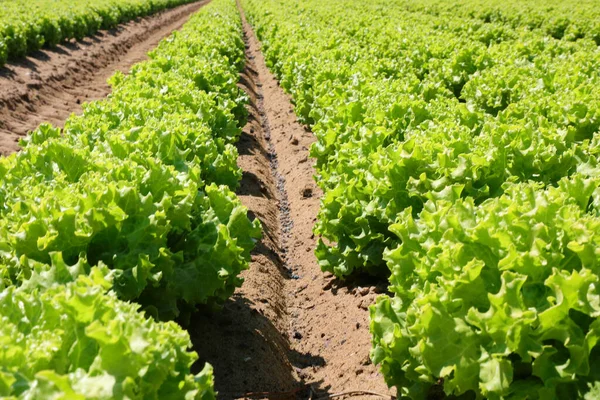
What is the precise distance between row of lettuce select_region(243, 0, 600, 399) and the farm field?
0.02 meters

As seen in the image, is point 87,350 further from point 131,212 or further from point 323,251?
point 323,251

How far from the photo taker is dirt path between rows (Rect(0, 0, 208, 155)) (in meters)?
16.0

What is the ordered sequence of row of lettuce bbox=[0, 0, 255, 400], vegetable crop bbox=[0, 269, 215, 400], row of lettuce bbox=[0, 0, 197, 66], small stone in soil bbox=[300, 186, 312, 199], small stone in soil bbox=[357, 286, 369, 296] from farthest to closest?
1. row of lettuce bbox=[0, 0, 197, 66]
2. small stone in soil bbox=[300, 186, 312, 199]
3. small stone in soil bbox=[357, 286, 369, 296]
4. row of lettuce bbox=[0, 0, 255, 400]
5. vegetable crop bbox=[0, 269, 215, 400]

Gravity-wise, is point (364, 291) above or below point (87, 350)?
below

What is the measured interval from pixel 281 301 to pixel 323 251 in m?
0.75

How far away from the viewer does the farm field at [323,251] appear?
3.65m

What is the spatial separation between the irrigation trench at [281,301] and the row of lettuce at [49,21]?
4.61m

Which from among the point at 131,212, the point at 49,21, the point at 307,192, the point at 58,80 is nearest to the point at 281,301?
the point at 131,212

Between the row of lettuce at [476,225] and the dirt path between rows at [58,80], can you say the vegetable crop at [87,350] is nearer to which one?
the row of lettuce at [476,225]

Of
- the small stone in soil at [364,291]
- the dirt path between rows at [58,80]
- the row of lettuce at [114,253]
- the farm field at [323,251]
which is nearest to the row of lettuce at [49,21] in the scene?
the dirt path between rows at [58,80]

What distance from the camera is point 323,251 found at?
769 cm

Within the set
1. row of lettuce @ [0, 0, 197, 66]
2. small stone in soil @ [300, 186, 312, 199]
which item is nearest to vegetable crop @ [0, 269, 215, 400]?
small stone in soil @ [300, 186, 312, 199]

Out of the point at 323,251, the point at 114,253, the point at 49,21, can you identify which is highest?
the point at 114,253

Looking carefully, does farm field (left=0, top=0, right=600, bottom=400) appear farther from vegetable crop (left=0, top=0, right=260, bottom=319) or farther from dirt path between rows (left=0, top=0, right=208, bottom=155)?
dirt path between rows (left=0, top=0, right=208, bottom=155)
